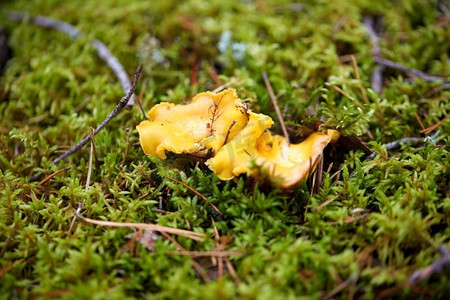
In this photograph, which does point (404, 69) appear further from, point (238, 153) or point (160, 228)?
point (160, 228)

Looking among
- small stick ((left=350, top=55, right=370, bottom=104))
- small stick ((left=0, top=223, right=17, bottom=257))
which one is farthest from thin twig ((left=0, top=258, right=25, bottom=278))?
small stick ((left=350, top=55, right=370, bottom=104))

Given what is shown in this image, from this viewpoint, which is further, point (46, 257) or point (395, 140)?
point (395, 140)

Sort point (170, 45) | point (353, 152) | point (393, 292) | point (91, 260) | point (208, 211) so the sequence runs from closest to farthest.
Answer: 1. point (393, 292)
2. point (91, 260)
3. point (208, 211)
4. point (353, 152)
5. point (170, 45)

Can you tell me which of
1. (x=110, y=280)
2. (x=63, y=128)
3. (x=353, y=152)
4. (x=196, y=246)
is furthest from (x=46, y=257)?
(x=353, y=152)

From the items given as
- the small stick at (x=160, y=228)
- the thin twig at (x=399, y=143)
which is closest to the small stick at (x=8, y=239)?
the small stick at (x=160, y=228)

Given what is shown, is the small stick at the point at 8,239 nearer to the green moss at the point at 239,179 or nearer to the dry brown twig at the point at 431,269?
the green moss at the point at 239,179

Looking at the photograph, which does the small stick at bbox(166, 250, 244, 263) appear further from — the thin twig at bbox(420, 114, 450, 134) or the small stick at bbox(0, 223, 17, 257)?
the thin twig at bbox(420, 114, 450, 134)

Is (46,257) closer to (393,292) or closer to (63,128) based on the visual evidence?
(63,128)
